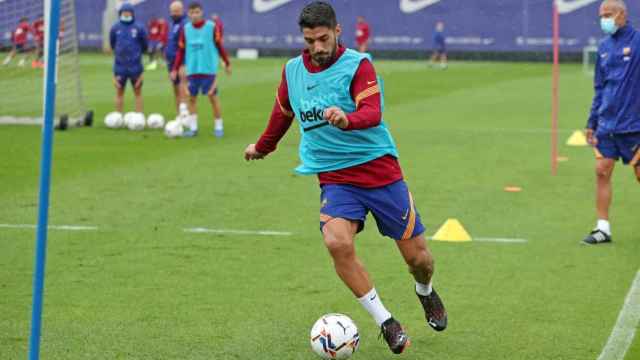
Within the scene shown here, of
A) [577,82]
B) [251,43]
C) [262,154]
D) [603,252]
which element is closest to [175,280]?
[262,154]

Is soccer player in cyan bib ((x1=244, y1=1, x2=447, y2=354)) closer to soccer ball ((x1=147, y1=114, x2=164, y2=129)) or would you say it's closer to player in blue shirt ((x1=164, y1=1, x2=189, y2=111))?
player in blue shirt ((x1=164, y1=1, x2=189, y2=111))

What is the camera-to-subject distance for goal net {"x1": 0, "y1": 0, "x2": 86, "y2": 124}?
75.5 feet

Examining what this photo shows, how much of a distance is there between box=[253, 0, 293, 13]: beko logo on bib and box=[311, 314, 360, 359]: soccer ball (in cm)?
4648

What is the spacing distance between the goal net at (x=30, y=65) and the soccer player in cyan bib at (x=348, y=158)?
15.0 metres

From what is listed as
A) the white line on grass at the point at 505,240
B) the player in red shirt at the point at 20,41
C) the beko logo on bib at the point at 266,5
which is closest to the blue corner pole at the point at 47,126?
the white line on grass at the point at 505,240

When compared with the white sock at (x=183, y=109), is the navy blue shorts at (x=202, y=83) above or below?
above

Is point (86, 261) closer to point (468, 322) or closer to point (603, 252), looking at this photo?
point (468, 322)

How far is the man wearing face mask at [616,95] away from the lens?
1056 cm

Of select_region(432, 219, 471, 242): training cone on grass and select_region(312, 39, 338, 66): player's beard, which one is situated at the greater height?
select_region(312, 39, 338, 66): player's beard

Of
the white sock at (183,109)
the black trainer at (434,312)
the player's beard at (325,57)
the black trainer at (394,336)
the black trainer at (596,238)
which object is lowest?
the white sock at (183,109)

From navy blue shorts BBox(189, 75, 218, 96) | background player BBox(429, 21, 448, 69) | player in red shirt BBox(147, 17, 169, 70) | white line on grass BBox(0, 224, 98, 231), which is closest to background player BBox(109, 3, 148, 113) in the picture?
navy blue shorts BBox(189, 75, 218, 96)

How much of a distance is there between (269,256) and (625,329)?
11.4ft

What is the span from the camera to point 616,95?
10.6 m

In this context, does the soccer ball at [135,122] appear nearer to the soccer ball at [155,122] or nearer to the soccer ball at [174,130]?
the soccer ball at [155,122]
